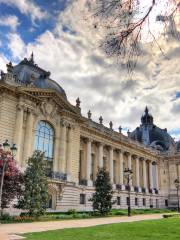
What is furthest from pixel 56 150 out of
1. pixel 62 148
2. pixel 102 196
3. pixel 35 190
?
pixel 35 190

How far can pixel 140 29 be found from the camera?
286 inches

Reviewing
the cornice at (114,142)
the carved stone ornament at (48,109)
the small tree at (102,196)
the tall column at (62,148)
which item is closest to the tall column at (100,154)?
the cornice at (114,142)

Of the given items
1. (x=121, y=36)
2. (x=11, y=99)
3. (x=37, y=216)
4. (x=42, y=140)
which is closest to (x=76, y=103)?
(x=42, y=140)

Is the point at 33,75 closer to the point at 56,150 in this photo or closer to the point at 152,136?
the point at 56,150

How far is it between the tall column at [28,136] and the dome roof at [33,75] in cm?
455

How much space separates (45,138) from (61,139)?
2827 millimetres

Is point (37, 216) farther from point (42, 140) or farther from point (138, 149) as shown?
point (138, 149)

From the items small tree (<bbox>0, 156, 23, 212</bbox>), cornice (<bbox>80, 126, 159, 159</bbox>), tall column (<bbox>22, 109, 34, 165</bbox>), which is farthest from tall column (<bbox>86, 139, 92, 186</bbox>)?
small tree (<bbox>0, 156, 23, 212</bbox>)

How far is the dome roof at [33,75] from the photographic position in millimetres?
42725

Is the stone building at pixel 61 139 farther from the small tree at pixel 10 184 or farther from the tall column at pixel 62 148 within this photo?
the small tree at pixel 10 184

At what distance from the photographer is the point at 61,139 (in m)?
44.0

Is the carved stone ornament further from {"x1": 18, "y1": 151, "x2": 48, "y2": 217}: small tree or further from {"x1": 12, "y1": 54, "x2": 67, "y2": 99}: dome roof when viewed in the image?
{"x1": 18, "y1": 151, "x2": 48, "y2": 217}: small tree

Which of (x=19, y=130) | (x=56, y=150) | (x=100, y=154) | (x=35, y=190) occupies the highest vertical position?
(x=19, y=130)

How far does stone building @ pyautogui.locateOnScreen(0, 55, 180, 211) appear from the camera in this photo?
38.1 meters
